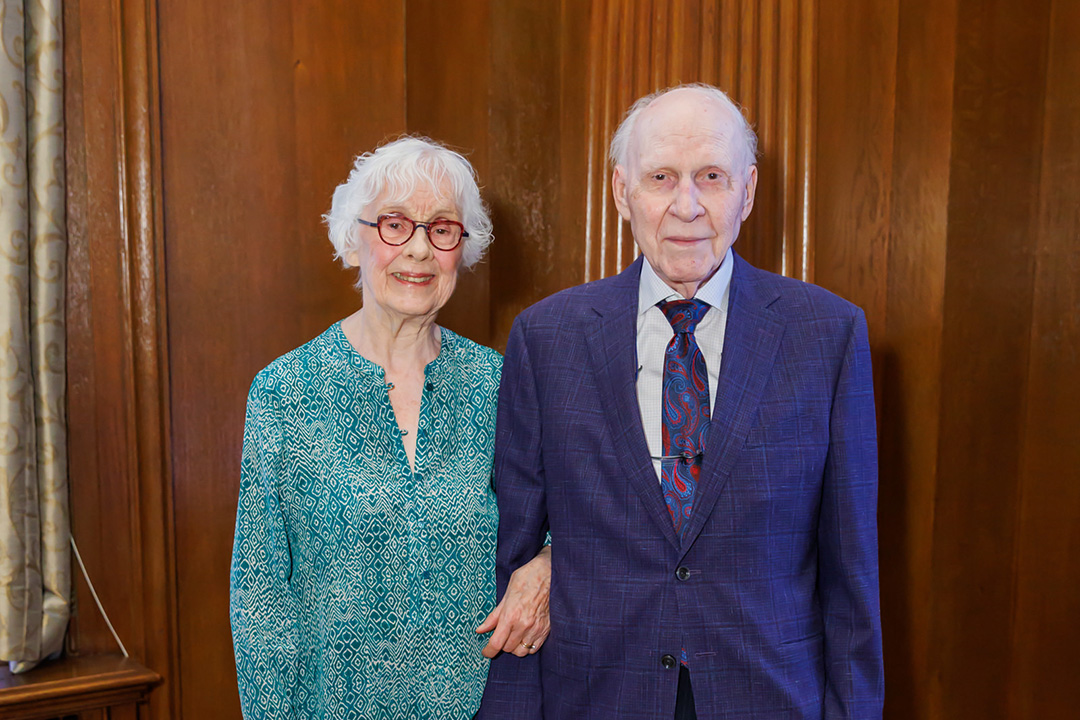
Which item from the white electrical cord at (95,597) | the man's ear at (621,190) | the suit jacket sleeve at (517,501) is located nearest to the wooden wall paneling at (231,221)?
the white electrical cord at (95,597)

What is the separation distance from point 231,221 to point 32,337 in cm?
57

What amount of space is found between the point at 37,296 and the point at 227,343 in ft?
1.53

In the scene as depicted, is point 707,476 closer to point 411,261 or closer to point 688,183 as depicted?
point 688,183

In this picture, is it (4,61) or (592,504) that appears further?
(4,61)

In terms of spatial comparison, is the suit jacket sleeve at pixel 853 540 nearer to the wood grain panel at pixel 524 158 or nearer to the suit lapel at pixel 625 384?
the suit lapel at pixel 625 384

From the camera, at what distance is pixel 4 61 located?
203 cm

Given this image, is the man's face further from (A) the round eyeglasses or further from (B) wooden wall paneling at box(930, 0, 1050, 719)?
(B) wooden wall paneling at box(930, 0, 1050, 719)

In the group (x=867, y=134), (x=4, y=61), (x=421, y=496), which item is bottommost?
(x=421, y=496)

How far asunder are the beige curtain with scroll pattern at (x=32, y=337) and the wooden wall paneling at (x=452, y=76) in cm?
94

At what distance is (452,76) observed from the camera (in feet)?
8.59

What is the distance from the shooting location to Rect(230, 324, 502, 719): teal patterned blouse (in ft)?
5.22

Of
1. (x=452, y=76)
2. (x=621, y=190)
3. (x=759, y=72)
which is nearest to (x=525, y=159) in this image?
(x=452, y=76)

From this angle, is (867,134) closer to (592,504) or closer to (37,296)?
(592,504)

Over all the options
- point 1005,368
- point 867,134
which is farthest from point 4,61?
point 1005,368
